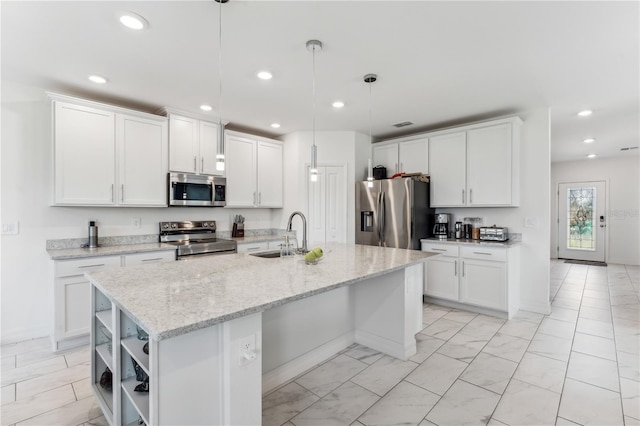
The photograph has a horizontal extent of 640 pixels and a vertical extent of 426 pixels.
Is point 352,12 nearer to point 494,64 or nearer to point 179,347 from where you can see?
point 494,64

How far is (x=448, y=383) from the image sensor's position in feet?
7.44

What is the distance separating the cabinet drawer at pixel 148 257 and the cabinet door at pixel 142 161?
1.95ft

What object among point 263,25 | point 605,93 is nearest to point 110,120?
point 263,25

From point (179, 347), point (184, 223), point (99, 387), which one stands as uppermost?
point (184, 223)

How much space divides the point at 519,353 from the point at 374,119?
10.0 ft

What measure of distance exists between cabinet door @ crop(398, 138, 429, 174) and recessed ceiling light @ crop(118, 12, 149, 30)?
11.6ft

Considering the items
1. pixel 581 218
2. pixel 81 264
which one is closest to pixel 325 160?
pixel 81 264

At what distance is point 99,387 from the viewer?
1.95 m

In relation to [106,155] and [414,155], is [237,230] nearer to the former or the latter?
[106,155]

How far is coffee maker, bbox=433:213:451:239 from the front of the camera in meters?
4.39

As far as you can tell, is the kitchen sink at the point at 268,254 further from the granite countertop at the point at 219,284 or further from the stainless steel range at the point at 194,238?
the stainless steel range at the point at 194,238

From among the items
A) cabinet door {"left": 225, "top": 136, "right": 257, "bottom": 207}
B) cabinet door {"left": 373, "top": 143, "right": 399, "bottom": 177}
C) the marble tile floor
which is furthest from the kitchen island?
cabinet door {"left": 373, "top": 143, "right": 399, "bottom": 177}

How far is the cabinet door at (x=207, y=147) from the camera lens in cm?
395

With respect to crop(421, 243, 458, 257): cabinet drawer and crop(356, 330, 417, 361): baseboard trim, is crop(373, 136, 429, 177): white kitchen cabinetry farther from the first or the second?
crop(356, 330, 417, 361): baseboard trim
